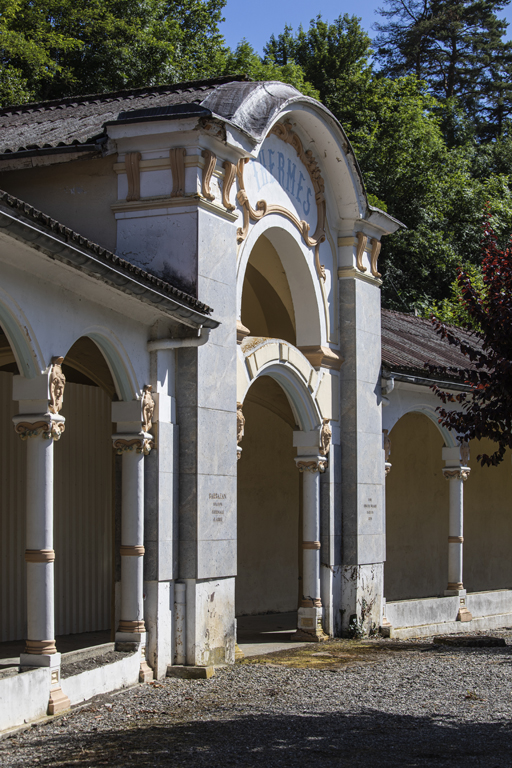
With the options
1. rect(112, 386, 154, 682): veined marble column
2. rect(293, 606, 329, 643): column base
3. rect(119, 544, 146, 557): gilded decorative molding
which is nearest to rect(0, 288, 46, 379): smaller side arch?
rect(112, 386, 154, 682): veined marble column

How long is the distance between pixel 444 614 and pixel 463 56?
3004cm

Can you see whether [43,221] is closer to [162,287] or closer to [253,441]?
[162,287]

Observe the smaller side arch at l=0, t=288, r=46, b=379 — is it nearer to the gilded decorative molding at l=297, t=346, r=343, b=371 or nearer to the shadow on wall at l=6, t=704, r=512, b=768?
the shadow on wall at l=6, t=704, r=512, b=768

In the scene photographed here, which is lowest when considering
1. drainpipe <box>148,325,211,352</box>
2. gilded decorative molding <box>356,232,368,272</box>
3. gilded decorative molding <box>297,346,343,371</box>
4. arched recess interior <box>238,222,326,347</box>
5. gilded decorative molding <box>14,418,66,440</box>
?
gilded decorative molding <box>14,418,66,440</box>

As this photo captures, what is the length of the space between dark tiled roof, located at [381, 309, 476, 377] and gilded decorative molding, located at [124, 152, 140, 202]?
503 cm

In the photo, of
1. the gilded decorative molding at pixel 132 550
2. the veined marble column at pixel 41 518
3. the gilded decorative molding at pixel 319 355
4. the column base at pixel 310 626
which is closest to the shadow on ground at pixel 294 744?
the veined marble column at pixel 41 518

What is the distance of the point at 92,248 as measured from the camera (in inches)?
299

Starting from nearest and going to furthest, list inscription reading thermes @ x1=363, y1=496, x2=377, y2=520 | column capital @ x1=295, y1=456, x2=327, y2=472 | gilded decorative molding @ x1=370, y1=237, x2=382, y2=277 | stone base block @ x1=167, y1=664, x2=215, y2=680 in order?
stone base block @ x1=167, y1=664, x2=215, y2=680 → column capital @ x1=295, y1=456, x2=327, y2=472 → inscription reading thermes @ x1=363, y1=496, x2=377, y2=520 → gilded decorative molding @ x1=370, y1=237, x2=382, y2=277

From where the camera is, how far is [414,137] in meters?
32.7

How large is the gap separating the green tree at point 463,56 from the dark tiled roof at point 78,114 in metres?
28.8

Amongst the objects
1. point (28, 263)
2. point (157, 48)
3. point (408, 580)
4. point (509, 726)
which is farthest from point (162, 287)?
point (157, 48)

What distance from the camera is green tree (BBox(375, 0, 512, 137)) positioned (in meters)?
40.0

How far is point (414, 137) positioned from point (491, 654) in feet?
77.2

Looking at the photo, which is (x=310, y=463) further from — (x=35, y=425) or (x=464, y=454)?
(x=35, y=425)
